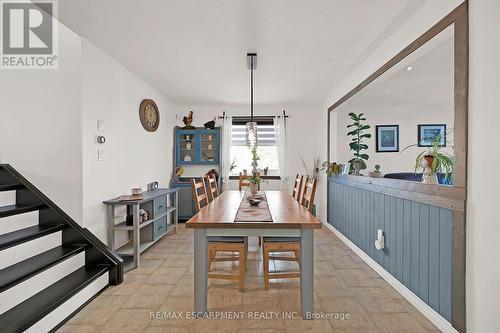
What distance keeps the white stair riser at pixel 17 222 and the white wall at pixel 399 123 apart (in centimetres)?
494

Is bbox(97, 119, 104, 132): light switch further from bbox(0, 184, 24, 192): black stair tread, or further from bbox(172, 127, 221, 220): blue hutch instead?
bbox(172, 127, 221, 220): blue hutch

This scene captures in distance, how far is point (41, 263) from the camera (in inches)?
82.0

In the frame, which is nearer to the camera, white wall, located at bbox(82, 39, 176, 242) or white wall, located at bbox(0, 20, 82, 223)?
white wall, located at bbox(0, 20, 82, 223)

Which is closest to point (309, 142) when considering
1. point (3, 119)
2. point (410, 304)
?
point (410, 304)

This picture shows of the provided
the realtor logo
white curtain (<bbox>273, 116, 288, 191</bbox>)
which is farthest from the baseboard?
the realtor logo

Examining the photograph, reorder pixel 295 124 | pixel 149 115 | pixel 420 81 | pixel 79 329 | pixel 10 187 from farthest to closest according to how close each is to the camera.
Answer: pixel 295 124 → pixel 149 115 → pixel 420 81 → pixel 10 187 → pixel 79 329

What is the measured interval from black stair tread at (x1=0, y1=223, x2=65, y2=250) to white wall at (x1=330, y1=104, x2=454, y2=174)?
15.8 ft

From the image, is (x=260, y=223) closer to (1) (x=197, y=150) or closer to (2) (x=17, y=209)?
(2) (x=17, y=209)

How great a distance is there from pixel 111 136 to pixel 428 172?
3.38 metres

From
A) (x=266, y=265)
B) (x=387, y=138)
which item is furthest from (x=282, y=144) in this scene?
(x=266, y=265)

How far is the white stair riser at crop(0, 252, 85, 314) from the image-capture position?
186cm

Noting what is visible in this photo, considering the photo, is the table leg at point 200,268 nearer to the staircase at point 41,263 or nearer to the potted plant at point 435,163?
the staircase at point 41,263

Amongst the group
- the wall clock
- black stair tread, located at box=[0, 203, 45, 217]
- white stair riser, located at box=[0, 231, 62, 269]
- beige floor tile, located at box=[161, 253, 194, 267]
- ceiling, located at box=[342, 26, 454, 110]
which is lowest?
beige floor tile, located at box=[161, 253, 194, 267]

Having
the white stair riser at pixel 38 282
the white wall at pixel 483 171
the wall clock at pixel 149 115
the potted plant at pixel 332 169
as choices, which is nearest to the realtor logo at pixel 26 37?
the wall clock at pixel 149 115
